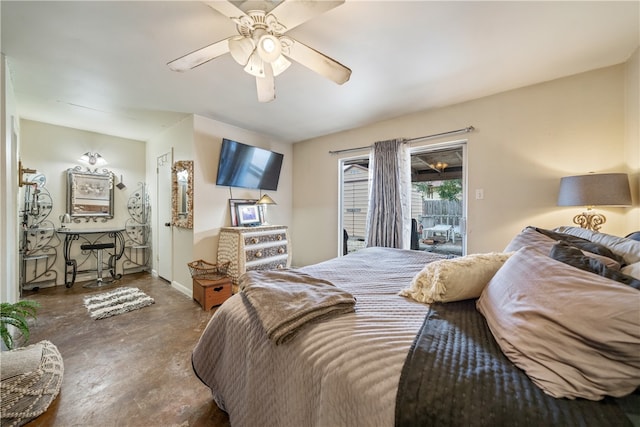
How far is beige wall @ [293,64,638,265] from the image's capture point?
213cm

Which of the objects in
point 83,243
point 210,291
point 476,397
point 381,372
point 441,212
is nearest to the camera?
point 476,397

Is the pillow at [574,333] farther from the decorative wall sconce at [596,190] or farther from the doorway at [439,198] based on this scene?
the doorway at [439,198]

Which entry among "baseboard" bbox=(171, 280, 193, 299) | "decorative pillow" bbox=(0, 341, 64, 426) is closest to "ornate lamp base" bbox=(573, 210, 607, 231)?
"decorative pillow" bbox=(0, 341, 64, 426)

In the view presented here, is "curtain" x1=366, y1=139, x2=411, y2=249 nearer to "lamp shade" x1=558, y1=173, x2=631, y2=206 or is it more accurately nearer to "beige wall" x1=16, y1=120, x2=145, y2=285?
"lamp shade" x1=558, y1=173, x2=631, y2=206

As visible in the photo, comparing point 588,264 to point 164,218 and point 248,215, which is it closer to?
point 248,215

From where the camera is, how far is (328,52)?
1940 mm

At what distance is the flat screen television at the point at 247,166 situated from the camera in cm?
339

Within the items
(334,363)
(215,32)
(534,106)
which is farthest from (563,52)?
(334,363)

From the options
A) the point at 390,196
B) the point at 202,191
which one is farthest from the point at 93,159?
the point at 390,196

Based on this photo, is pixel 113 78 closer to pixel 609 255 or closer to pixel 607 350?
pixel 607 350

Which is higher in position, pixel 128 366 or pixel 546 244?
pixel 546 244

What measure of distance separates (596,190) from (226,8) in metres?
2.81

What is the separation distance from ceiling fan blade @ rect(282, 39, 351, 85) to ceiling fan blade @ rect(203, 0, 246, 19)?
33cm

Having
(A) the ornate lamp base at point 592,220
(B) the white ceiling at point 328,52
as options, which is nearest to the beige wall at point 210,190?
(B) the white ceiling at point 328,52
